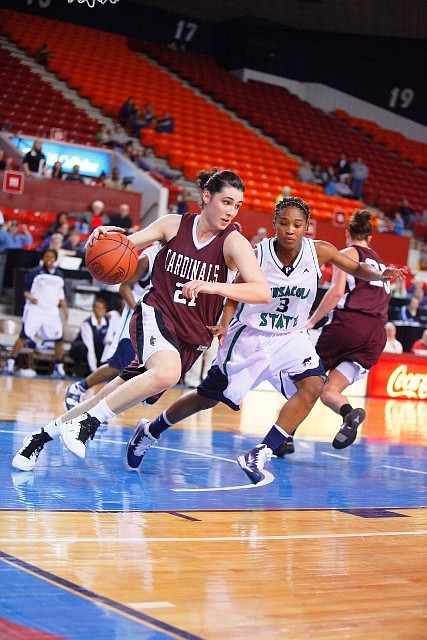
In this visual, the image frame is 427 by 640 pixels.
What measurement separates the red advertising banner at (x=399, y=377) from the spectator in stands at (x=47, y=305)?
464 centimetres

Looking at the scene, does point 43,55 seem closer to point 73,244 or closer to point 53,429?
point 73,244

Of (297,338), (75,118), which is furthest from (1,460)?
(75,118)

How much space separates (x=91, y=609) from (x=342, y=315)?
17.1 feet

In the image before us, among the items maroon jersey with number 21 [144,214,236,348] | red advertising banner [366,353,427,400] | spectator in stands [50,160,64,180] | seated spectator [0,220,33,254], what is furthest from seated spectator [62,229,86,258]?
maroon jersey with number 21 [144,214,236,348]

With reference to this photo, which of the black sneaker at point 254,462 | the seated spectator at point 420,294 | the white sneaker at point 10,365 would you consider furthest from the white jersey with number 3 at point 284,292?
the seated spectator at point 420,294

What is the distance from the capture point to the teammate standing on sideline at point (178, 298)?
5406 mm

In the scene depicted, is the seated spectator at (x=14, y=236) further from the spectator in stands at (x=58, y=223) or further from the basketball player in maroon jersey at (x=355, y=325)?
the basketball player in maroon jersey at (x=355, y=325)

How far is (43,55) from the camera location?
80.4 ft

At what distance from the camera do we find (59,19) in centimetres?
2811

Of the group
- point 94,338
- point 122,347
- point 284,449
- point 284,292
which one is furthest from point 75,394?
point 94,338

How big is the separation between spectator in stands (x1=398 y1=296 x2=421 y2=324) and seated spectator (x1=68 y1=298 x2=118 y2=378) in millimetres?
5716

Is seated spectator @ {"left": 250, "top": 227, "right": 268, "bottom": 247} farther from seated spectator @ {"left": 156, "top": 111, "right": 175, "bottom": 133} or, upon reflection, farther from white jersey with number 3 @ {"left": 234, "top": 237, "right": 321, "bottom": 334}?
white jersey with number 3 @ {"left": 234, "top": 237, "right": 321, "bottom": 334}

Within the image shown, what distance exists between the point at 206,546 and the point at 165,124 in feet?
64.4

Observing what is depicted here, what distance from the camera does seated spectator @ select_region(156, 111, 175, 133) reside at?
75.4 feet
